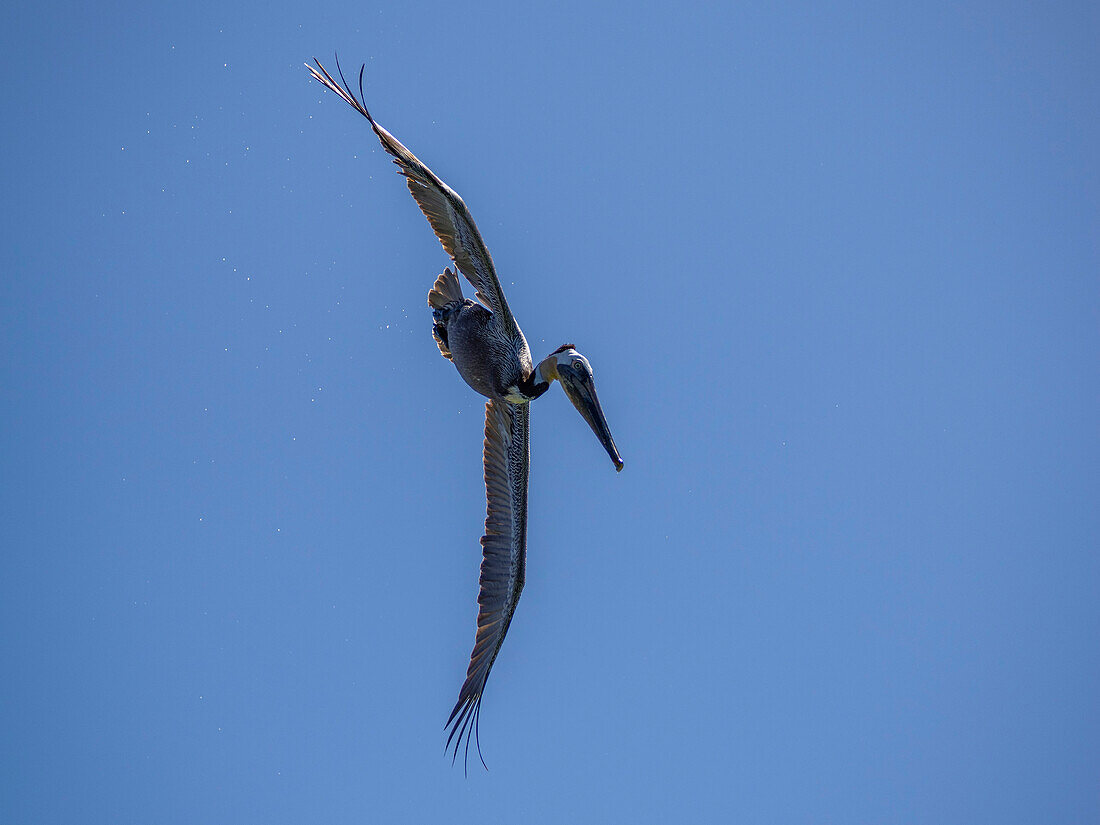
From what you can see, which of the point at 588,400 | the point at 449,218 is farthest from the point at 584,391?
the point at 449,218

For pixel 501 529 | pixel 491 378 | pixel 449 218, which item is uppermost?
pixel 449 218

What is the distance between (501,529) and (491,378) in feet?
5.69

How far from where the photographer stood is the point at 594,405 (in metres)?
8.71

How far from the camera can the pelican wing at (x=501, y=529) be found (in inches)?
382

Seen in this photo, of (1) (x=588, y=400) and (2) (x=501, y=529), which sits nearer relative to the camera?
(1) (x=588, y=400)

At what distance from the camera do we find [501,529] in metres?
10.1

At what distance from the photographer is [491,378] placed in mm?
9391

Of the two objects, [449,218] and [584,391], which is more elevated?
[449,218]

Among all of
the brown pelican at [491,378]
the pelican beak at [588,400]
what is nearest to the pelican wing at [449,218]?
the brown pelican at [491,378]

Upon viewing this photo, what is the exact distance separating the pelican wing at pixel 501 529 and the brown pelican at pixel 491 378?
0.01 m

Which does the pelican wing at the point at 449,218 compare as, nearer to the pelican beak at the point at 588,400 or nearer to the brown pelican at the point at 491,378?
the brown pelican at the point at 491,378

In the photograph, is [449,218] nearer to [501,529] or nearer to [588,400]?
[588,400]

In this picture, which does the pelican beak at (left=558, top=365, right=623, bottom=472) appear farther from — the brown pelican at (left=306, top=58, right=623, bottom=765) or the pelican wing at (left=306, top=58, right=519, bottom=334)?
the pelican wing at (left=306, top=58, right=519, bottom=334)

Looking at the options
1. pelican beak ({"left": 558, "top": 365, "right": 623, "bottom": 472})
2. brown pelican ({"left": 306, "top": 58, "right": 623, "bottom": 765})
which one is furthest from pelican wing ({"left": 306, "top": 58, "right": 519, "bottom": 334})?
pelican beak ({"left": 558, "top": 365, "right": 623, "bottom": 472})
